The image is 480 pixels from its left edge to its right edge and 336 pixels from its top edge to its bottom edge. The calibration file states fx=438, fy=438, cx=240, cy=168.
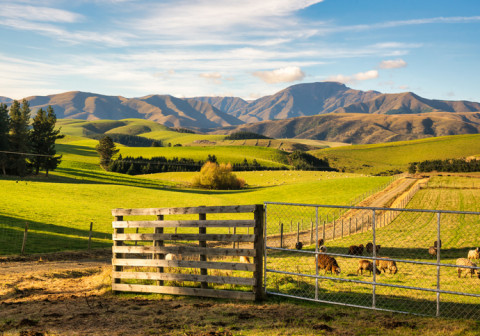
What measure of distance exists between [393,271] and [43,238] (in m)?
26.6

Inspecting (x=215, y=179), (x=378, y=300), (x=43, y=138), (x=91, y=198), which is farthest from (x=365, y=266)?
(x=215, y=179)

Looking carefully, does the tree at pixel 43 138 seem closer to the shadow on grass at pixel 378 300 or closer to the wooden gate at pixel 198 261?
the wooden gate at pixel 198 261

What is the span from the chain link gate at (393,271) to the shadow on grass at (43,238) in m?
14.9

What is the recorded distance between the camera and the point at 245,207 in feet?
40.4

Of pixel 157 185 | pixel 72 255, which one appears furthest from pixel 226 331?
pixel 157 185

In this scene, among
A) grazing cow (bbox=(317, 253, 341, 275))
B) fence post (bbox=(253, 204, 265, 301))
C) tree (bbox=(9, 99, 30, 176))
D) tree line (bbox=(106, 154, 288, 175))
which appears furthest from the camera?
tree line (bbox=(106, 154, 288, 175))

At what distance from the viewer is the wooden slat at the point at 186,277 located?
12.0 metres

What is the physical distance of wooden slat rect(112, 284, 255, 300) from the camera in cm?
1202

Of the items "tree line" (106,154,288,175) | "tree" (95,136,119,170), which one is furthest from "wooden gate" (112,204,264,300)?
"tree" (95,136,119,170)

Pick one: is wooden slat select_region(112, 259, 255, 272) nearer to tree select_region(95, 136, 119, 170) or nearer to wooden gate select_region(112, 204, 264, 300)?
wooden gate select_region(112, 204, 264, 300)

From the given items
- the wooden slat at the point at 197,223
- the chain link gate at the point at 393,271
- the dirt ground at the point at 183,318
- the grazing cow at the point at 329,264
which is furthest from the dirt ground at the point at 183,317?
the grazing cow at the point at 329,264

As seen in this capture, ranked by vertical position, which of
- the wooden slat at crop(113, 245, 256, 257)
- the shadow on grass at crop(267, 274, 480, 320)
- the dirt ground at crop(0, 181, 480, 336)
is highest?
the wooden slat at crop(113, 245, 256, 257)

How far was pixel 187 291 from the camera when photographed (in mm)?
12586

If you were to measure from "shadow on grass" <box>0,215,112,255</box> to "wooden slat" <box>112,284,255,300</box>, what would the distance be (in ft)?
59.3
